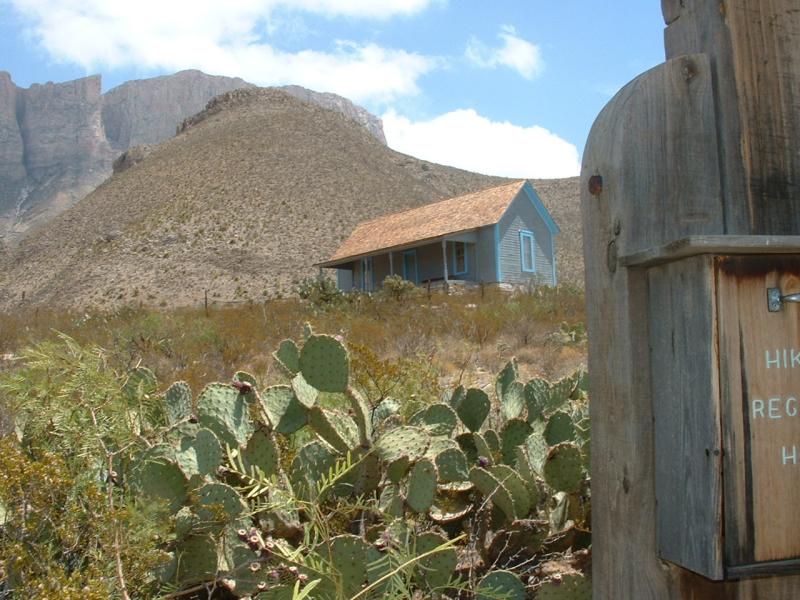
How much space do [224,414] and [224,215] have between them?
165 feet

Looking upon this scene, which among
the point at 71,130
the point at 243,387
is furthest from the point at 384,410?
the point at 71,130

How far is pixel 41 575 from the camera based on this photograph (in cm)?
199

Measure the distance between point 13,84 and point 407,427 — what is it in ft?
Answer: 507

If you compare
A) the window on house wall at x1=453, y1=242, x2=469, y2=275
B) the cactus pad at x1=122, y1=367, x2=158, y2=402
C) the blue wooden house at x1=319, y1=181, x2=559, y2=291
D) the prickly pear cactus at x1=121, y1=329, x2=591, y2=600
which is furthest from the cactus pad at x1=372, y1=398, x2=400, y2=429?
the window on house wall at x1=453, y1=242, x2=469, y2=275

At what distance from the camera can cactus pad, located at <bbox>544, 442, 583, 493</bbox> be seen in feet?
8.76

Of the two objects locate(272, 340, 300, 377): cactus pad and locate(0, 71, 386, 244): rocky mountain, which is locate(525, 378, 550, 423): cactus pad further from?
locate(0, 71, 386, 244): rocky mountain

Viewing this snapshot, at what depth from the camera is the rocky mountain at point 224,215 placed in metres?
44.9

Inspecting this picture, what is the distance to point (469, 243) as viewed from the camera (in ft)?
88.9

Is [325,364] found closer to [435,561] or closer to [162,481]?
[162,481]

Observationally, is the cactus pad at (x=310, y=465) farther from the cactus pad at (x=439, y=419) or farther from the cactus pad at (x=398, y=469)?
the cactus pad at (x=439, y=419)

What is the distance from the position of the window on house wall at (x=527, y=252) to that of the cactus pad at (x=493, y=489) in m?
25.1

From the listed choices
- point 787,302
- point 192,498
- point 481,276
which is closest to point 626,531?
point 787,302

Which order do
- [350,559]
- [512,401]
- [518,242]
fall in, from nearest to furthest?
[350,559] < [512,401] < [518,242]

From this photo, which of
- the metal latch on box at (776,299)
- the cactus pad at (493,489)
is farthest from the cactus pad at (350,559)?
the metal latch on box at (776,299)
